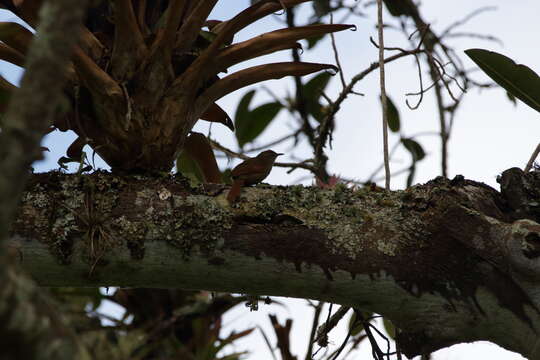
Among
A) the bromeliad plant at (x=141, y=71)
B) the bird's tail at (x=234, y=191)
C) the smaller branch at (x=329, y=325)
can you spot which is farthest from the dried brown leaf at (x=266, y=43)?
the smaller branch at (x=329, y=325)

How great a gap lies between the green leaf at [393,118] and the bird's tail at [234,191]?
1381 mm

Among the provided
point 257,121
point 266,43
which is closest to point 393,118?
point 257,121

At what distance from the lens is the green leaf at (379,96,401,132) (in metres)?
2.36

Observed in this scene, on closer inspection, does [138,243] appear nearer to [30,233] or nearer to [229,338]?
[30,233]

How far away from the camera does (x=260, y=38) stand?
1.20m

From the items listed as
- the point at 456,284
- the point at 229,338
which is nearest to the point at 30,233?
the point at 456,284

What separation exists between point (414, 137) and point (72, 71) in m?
1.44

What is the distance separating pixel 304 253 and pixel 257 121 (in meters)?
1.46

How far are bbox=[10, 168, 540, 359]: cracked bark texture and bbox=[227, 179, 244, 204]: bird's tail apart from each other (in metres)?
0.01

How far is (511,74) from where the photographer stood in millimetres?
1361

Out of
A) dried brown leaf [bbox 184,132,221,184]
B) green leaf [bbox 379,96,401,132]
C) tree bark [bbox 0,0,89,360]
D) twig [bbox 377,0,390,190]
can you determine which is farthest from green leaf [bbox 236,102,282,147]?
tree bark [bbox 0,0,89,360]

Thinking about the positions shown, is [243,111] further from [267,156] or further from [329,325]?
[267,156]

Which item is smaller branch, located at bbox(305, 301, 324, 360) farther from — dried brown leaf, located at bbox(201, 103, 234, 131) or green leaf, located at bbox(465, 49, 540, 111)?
green leaf, located at bbox(465, 49, 540, 111)

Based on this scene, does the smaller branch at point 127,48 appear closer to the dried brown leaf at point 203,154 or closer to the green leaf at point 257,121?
the dried brown leaf at point 203,154
